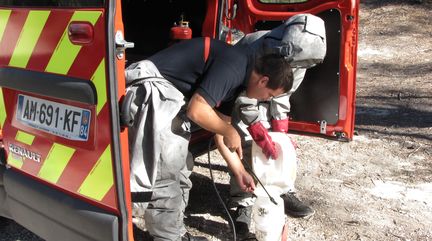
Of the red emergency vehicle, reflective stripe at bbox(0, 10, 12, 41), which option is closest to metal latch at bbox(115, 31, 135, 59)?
the red emergency vehicle

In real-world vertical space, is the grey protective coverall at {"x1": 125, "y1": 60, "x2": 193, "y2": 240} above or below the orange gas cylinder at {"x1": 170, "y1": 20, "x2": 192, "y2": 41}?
below

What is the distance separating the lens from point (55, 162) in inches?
90.4

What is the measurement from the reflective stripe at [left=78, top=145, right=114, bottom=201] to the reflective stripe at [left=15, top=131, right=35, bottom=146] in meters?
0.41

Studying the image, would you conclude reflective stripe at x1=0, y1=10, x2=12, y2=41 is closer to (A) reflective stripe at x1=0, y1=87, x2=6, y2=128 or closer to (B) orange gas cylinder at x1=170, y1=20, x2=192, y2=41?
(A) reflective stripe at x1=0, y1=87, x2=6, y2=128

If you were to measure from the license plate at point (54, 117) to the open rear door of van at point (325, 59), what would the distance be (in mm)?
1771

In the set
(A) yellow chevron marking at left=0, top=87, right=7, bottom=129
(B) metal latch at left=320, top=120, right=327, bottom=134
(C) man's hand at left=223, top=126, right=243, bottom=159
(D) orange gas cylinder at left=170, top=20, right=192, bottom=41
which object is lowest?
(B) metal latch at left=320, top=120, right=327, bottom=134

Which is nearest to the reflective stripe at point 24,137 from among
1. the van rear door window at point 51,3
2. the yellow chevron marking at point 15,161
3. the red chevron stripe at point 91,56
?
the yellow chevron marking at point 15,161

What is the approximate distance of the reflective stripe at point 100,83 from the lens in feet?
6.40

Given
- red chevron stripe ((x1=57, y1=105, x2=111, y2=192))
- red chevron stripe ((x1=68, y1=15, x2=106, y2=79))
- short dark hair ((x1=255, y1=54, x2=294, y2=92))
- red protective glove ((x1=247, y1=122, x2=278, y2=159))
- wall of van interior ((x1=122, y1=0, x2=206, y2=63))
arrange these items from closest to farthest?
red chevron stripe ((x1=68, y1=15, x2=106, y2=79)), red chevron stripe ((x1=57, y1=105, x2=111, y2=192)), short dark hair ((x1=255, y1=54, x2=294, y2=92)), red protective glove ((x1=247, y1=122, x2=278, y2=159)), wall of van interior ((x1=122, y1=0, x2=206, y2=63))

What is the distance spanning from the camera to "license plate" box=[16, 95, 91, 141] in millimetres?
2105

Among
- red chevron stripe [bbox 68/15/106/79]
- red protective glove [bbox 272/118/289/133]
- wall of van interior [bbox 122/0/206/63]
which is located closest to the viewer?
red chevron stripe [bbox 68/15/106/79]

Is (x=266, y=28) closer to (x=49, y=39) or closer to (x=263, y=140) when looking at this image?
(x=263, y=140)

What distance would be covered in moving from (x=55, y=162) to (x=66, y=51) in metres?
0.56

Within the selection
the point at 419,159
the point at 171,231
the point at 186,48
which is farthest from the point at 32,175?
the point at 419,159
